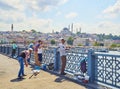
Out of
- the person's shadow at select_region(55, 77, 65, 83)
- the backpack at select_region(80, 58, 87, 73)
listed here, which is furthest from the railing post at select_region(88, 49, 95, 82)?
the person's shadow at select_region(55, 77, 65, 83)

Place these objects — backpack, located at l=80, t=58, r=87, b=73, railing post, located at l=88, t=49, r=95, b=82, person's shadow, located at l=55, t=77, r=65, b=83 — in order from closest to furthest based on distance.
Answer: railing post, located at l=88, t=49, r=95, b=82
person's shadow, located at l=55, t=77, r=65, b=83
backpack, located at l=80, t=58, r=87, b=73

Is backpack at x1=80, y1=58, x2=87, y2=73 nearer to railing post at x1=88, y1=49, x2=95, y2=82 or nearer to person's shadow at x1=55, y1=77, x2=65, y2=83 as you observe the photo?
railing post at x1=88, y1=49, x2=95, y2=82

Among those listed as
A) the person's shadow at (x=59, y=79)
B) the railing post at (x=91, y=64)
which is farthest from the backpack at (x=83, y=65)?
the person's shadow at (x=59, y=79)

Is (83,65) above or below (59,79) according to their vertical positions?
above

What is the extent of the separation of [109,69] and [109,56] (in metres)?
0.51

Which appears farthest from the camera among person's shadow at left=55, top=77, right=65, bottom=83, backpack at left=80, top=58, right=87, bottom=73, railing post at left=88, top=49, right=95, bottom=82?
backpack at left=80, top=58, right=87, bottom=73

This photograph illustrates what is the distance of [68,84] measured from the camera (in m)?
9.22

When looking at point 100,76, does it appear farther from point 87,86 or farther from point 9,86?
point 9,86

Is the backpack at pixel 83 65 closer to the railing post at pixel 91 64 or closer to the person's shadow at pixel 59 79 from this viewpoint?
the railing post at pixel 91 64

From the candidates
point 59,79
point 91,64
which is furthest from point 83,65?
point 59,79

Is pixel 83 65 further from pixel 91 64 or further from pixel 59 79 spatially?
pixel 59 79

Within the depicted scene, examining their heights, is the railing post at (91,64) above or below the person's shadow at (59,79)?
above

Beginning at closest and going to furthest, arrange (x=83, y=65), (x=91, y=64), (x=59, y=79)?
(x=91, y=64) → (x=83, y=65) → (x=59, y=79)

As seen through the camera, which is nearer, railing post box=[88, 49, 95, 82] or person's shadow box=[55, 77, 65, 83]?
railing post box=[88, 49, 95, 82]
